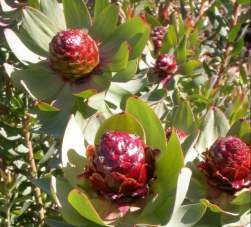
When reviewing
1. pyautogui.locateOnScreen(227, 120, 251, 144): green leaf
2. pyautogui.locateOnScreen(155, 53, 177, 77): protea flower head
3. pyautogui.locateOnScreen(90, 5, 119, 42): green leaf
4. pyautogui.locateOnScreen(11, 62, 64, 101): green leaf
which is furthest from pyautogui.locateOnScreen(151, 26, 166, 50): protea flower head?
pyautogui.locateOnScreen(227, 120, 251, 144): green leaf

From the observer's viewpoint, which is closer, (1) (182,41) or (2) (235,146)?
(2) (235,146)

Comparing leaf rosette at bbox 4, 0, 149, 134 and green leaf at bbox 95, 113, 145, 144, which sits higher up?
leaf rosette at bbox 4, 0, 149, 134

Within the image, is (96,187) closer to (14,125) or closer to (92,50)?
(92,50)

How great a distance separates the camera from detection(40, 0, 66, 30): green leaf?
155cm

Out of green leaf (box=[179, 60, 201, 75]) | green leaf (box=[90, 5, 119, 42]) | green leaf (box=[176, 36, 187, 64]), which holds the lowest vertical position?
green leaf (box=[179, 60, 201, 75])

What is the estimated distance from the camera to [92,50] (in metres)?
1.51

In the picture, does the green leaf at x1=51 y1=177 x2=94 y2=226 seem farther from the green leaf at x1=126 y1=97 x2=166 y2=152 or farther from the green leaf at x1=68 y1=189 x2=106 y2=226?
the green leaf at x1=126 y1=97 x2=166 y2=152

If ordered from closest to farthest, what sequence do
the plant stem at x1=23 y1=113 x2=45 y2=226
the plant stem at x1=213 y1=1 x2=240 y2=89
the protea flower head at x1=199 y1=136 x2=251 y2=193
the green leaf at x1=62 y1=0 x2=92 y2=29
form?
the protea flower head at x1=199 y1=136 x2=251 y2=193
the green leaf at x1=62 y1=0 x2=92 y2=29
the plant stem at x1=23 y1=113 x2=45 y2=226
the plant stem at x1=213 y1=1 x2=240 y2=89

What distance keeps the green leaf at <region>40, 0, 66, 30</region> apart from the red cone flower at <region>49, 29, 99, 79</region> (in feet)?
0.29

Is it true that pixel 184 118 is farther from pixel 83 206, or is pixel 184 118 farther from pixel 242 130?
pixel 83 206

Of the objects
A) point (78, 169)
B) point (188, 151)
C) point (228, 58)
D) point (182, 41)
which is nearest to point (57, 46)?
point (78, 169)

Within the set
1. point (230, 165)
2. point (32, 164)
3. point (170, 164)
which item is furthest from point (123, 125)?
point (32, 164)

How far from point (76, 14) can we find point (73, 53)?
0.47 ft

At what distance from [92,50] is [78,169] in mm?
390
